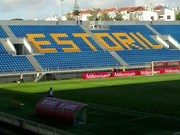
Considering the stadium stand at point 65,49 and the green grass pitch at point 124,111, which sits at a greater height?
the stadium stand at point 65,49

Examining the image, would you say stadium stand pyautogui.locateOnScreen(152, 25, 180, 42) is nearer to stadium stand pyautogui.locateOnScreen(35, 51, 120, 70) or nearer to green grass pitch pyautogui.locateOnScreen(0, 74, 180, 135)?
stadium stand pyautogui.locateOnScreen(35, 51, 120, 70)

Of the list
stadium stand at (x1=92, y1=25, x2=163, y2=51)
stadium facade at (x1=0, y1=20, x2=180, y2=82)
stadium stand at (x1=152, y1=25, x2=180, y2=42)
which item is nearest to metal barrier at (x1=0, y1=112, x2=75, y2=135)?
stadium facade at (x1=0, y1=20, x2=180, y2=82)

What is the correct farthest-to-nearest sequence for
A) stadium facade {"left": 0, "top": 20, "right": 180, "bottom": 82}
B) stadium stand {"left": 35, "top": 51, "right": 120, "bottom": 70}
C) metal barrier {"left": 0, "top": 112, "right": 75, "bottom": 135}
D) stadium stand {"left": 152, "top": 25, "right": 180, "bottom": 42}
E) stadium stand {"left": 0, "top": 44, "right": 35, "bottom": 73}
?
stadium stand {"left": 152, "top": 25, "right": 180, "bottom": 42}, stadium stand {"left": 35, "top": 51, "right": 120, "bottom": 70}, stadium facade {"left": 0, "top": 20, "right": 180, "bottom": 82}, stadium stand {"left": 0, "top": 44, "right": 35, "bottom": 73}, metal barrier {"left": 0, "top": 112, "right": 75, "bottom": 135}

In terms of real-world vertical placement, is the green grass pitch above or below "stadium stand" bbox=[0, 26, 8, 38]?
below

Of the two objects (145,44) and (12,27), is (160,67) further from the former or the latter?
(12,27)

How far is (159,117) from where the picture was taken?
20.5 meters

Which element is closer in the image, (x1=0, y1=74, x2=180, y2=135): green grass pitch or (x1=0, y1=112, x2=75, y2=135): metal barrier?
(x1=0, y1=112, x2=75, y2=135): metal barrier

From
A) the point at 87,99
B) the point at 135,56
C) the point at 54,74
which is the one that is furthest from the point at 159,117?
the point at 135,56

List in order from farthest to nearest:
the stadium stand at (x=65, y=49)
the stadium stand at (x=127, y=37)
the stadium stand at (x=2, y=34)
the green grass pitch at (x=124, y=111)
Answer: the stadium stand at (x=127, y=37) → the stadium stand at (x=2, y=34) → the stadium stand at (x=65, y=49) → the green grass pitch at (x=124, y=111)

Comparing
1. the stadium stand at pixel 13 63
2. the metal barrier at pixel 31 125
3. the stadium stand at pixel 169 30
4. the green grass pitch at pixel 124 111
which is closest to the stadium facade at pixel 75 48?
the stadium stand at pixel 13 63

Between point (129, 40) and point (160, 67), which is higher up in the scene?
point (129, 40)

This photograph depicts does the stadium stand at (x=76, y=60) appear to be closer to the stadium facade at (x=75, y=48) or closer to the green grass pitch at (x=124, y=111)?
the stadium facade at (x=75, y=48)

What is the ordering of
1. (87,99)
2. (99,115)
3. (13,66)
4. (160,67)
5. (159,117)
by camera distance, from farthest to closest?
(160,67) < (13,66) < (87,99) < (99,115) < (159,117)

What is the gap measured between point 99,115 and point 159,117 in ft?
10.7
